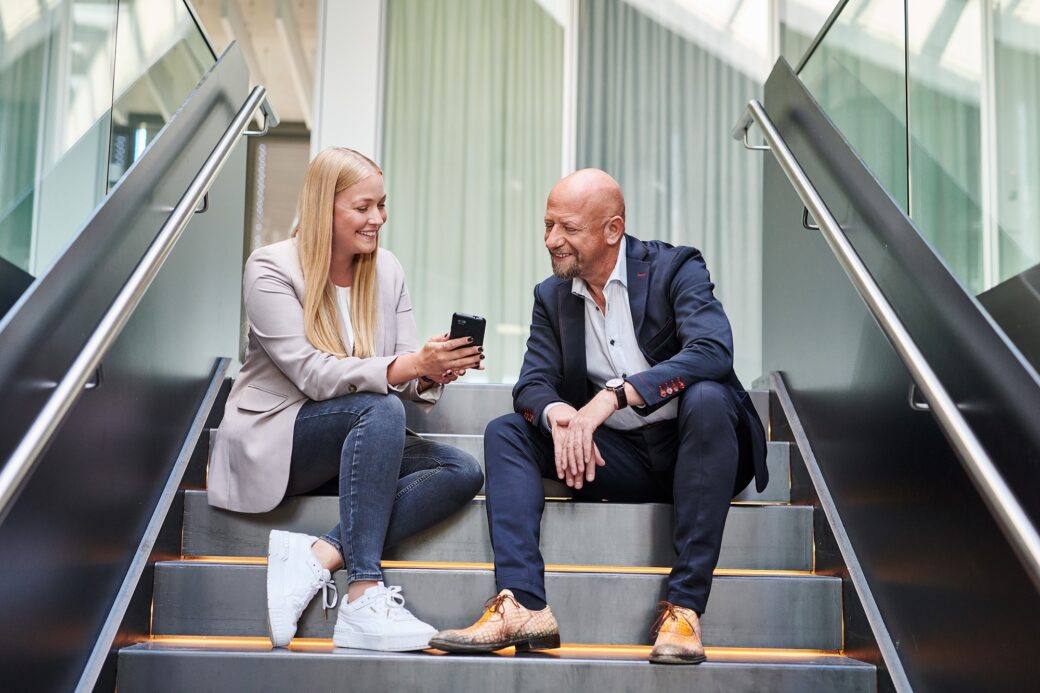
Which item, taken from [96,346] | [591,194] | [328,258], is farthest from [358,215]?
[96,346]

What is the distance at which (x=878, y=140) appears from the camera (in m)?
2.77

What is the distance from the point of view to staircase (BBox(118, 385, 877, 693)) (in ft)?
7.05

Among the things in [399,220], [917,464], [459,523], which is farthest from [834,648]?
[399,220]

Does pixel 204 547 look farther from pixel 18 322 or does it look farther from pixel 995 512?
pixel 995 512

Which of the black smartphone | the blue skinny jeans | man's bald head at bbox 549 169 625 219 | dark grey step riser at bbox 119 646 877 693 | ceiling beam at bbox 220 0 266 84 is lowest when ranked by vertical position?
dark grey step riser at bbox 119 646 877 693

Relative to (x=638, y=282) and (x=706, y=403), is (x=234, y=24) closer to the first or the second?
(x=638, y=282)

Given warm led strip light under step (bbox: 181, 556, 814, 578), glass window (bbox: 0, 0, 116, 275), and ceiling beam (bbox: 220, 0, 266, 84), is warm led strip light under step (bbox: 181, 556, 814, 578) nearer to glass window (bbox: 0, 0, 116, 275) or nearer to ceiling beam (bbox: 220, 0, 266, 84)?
glass window (bbox: 0, 0, 116, 275)

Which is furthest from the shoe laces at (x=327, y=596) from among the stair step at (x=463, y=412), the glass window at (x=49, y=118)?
the stair step at (x=463, y=412)

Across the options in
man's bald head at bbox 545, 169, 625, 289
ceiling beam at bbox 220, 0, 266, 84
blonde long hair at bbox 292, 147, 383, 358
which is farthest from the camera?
ceiling beam at bbox 220, 0, 266, 84

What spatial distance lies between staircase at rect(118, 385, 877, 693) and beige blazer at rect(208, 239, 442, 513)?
9 cm

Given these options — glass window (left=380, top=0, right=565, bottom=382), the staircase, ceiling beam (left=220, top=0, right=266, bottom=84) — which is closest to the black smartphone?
the staircase

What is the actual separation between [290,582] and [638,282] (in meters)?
1.12

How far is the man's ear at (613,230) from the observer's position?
2.88 m

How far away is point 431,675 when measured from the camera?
2156 mm
